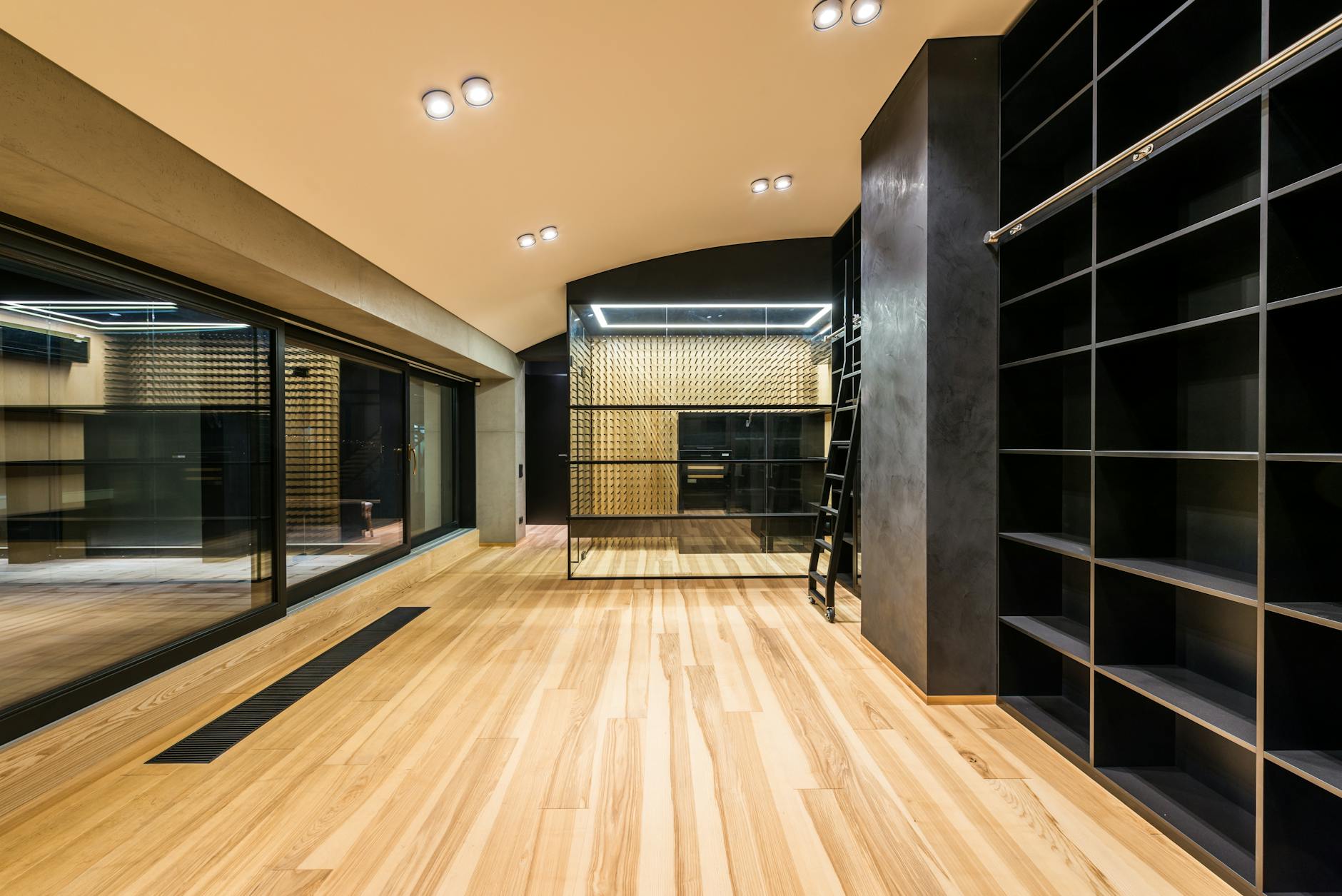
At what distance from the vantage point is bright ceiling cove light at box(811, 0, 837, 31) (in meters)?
2.13

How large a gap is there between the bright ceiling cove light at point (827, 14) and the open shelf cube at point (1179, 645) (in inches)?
92.7

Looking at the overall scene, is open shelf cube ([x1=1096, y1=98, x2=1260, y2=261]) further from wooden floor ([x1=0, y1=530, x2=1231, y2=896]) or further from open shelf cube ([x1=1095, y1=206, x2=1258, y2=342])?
wooden floor ([x1=0, y1=530, x2=1231, y2=896])

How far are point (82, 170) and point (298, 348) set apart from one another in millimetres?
2061

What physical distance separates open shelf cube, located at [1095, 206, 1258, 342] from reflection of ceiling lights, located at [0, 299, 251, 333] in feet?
12.6

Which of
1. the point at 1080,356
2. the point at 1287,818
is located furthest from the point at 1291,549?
the point at 1080,356

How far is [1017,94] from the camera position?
238 centimetres

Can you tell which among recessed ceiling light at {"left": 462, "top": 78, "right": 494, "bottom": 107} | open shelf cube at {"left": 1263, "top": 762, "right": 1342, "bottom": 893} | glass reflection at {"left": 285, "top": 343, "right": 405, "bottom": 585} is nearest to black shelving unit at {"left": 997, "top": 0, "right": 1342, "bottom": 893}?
open shelf cube at {"left": 1263, "top": 762, "right": 1342, "bottom": 893}

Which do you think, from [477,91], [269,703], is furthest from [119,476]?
[477,91]

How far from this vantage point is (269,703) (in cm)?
255

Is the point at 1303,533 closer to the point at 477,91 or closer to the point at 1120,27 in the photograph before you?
the point at 1120,27

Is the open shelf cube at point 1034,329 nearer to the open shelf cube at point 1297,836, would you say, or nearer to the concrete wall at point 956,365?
the concrete wall at point 956,365

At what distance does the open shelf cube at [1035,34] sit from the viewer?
218cm

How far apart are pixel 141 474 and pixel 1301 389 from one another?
163 inches

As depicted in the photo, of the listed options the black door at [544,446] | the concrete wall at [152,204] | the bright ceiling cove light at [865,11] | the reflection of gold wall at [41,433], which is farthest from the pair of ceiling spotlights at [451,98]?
the black door at [544,446]
